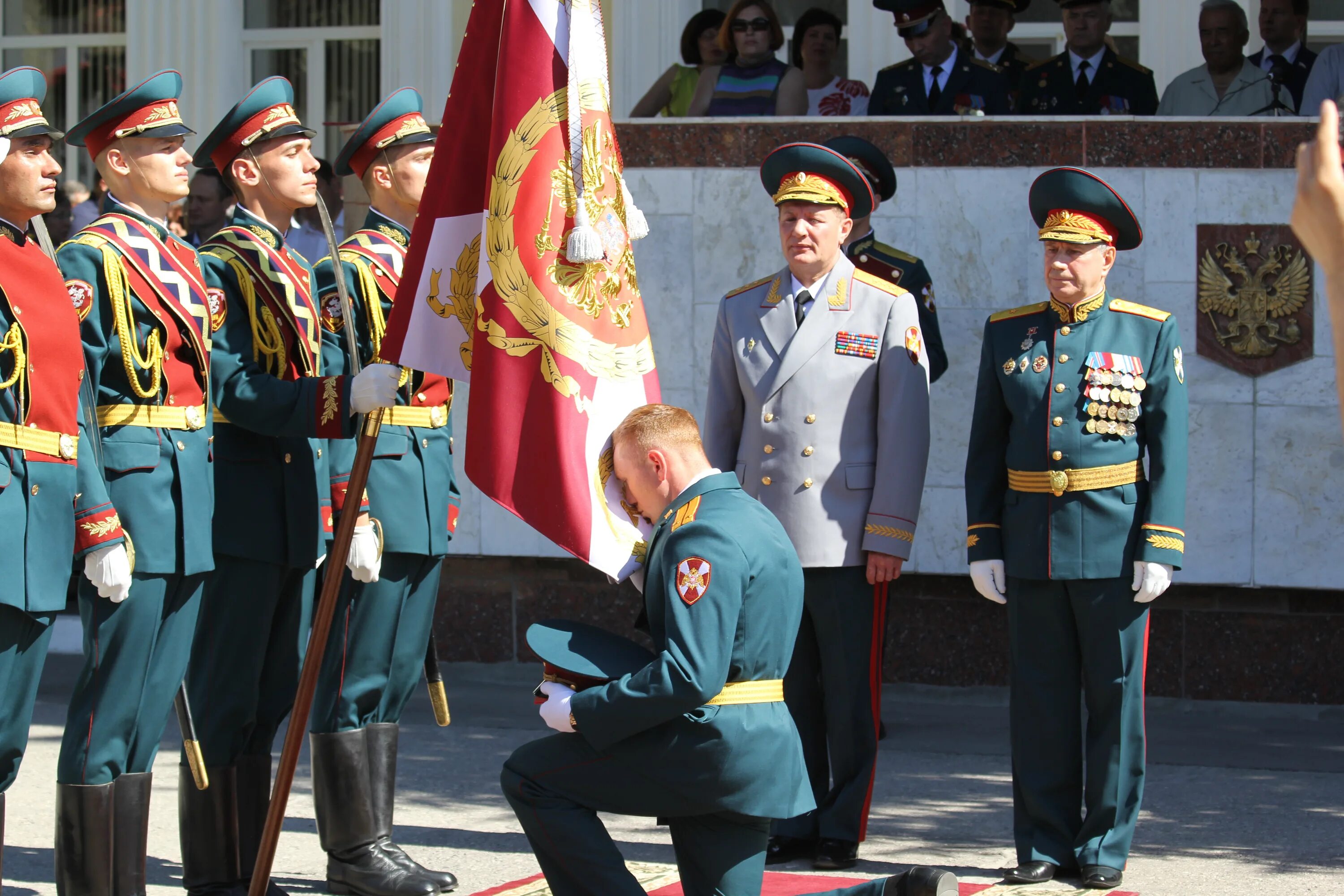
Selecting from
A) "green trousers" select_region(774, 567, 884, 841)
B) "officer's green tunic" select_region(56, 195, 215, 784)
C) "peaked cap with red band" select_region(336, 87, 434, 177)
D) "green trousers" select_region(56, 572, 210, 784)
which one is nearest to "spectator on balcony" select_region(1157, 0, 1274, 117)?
"green trousers" select_region(774, 567, 884, 841)

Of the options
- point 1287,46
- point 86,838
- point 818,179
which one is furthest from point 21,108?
point 1287,46

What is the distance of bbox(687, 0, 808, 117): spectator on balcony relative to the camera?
28.7 ft

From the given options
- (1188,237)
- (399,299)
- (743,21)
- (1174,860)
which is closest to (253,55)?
(743,21)

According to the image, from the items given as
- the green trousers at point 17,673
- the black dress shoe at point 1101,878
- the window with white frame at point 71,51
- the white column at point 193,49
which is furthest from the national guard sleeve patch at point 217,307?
the window with white frame at point 71,51

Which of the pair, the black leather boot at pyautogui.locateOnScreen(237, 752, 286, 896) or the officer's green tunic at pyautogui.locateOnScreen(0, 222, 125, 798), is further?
the black leather boot at pyautogui.locateOnScreen(237, 752, 286, 896)

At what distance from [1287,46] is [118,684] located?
244 inches

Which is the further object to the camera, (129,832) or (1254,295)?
(1254,295)

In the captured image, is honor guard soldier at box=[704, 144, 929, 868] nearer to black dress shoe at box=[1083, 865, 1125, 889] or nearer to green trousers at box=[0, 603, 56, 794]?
black dress shoe at box=[1083, 865, 1125, 889]

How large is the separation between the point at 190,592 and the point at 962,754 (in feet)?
11.0

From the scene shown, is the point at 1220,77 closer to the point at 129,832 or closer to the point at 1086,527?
the point at 1086,527

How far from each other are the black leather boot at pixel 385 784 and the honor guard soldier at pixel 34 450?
1152 millimetres

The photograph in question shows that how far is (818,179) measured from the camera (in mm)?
5773

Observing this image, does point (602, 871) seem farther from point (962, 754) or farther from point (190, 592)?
point (962, 754)

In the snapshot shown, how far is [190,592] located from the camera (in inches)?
192
